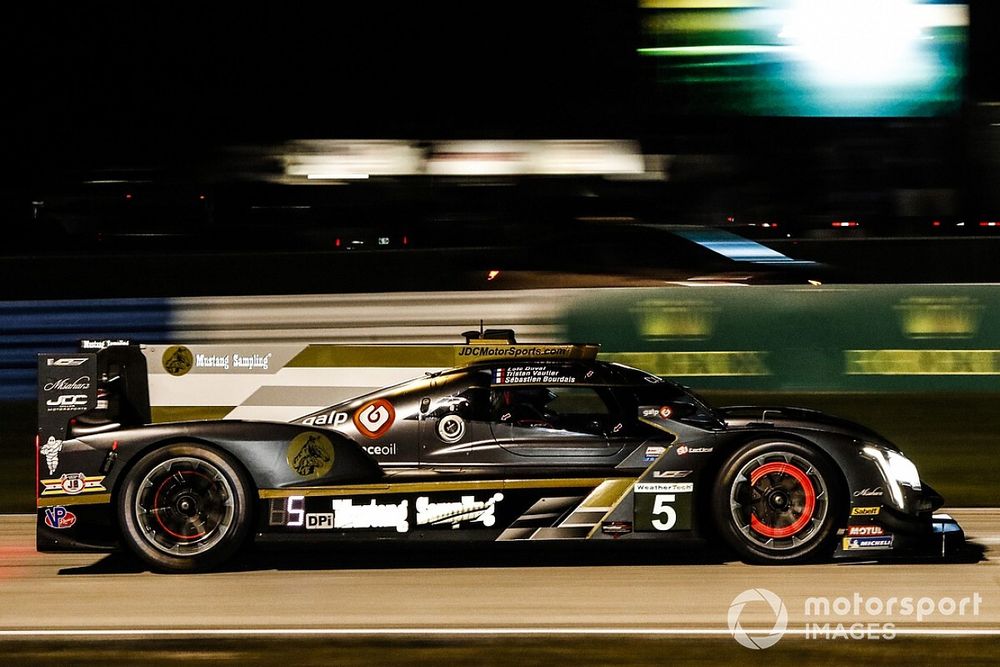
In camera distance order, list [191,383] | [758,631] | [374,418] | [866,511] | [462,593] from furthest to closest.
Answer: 1. [191,383]
2. [374,418]
3. [866,511]
4. [462,593]
5. [758,631]

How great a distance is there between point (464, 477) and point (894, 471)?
1890mm

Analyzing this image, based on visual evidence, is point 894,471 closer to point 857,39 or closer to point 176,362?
point 176,362

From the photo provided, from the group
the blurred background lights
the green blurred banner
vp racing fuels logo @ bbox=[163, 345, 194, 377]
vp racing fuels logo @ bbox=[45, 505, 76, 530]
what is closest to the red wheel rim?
vp racing fuels logo @ bbox=[163, 345, 194, 377]

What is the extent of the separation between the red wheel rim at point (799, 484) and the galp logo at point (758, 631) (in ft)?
1.55

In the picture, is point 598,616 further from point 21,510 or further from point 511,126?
point 511,126

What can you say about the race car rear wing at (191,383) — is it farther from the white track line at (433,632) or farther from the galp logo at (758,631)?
the galp logo at (758,631)

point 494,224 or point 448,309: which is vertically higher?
point 494,224

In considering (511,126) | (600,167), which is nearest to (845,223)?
(600,167)

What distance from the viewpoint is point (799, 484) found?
601 cm

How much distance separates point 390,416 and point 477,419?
388mm

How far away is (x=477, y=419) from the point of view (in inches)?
241

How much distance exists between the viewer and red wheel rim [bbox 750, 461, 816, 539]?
6004mm

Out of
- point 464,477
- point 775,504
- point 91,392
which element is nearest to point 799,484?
point 775,504

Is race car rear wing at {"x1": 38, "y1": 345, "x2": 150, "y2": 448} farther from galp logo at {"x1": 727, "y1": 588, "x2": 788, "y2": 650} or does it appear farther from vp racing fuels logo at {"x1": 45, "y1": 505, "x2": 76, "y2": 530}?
galp logo at {"x1": 727, "y1": 588, "x2": 788, "y2": 650}
